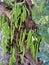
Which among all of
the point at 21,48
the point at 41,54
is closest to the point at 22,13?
the point at 21,48

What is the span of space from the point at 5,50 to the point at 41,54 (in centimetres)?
89

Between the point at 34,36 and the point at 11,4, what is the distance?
324 millimetres

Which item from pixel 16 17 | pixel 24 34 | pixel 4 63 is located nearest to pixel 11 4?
pixel 16 17

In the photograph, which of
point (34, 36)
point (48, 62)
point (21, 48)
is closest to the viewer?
point (48, 62)

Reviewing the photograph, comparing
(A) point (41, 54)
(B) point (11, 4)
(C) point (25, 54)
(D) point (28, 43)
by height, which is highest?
(B) point (11, 4)

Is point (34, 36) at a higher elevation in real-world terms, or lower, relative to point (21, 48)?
higher

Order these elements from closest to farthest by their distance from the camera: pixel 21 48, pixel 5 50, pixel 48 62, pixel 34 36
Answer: pixel 48 62
pixel 34 36
pixel 21 48
pixel 5 50

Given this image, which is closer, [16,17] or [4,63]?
[16,17]

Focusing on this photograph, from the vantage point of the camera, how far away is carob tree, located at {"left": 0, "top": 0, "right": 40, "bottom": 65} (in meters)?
1.61

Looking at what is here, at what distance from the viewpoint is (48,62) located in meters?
0.98

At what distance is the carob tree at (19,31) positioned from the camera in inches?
63.5

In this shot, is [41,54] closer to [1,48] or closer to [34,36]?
[34,36]

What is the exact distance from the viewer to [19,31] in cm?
170

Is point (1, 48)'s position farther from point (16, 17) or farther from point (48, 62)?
point (48, 62)
